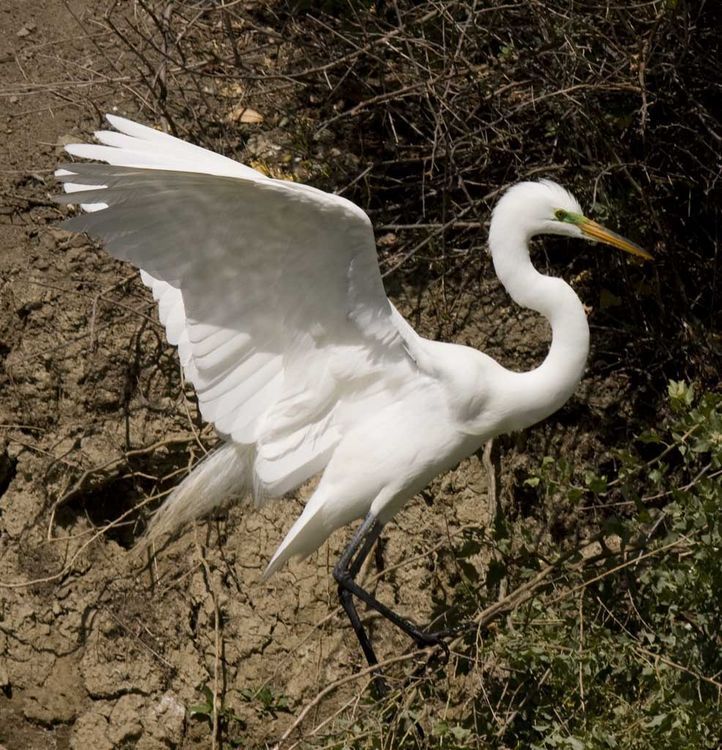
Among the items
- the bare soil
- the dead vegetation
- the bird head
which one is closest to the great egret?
the bird head

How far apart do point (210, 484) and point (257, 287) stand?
0.68 meters

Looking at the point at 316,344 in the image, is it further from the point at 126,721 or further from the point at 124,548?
the point at 126,721

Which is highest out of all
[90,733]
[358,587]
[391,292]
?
[391,292]

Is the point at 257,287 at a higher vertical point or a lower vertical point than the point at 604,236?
higher

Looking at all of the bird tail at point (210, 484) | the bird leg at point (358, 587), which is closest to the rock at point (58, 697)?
the bird tail at point (210, 484)

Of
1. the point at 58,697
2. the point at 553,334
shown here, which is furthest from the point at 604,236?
the point at 58,697

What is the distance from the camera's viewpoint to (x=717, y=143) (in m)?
3.68

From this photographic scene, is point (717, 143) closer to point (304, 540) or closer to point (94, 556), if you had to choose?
point (304, 540)

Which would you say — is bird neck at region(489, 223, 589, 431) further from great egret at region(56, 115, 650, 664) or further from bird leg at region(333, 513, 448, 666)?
bird leg at region(333, 513, 448, 666)

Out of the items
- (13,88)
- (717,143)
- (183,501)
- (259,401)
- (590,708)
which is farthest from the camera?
(13,88)

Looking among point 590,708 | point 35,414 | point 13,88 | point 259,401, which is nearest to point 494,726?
point 590,708

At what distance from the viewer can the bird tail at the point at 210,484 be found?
10.9 feet

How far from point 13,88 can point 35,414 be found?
1129 millimetres

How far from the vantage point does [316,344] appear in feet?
9.98
